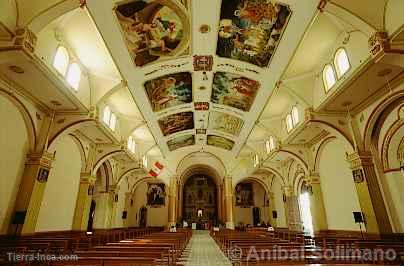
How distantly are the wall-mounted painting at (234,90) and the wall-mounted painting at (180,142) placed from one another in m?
7.59

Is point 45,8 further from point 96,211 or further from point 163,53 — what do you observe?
point 96,211

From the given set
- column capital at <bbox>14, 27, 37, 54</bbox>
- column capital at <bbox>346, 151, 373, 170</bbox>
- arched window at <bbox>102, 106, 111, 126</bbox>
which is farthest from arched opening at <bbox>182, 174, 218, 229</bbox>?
column capital at <bbox>14, 27, 37, 54</bbox>

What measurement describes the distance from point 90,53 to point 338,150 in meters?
13.2

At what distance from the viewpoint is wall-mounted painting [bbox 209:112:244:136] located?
1767cm

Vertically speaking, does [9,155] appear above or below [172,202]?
below

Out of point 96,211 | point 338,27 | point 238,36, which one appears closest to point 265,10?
point 238,36

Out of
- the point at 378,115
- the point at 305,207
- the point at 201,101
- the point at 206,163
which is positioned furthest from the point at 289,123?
the point at 206,163

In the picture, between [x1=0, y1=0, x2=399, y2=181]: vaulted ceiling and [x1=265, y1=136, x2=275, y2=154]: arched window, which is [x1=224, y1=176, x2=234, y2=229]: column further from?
[x1=0, y1=0, x2=399, y2=181]: vaulted ceiling

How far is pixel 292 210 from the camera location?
21156 mm

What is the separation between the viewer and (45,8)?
665 centimetres

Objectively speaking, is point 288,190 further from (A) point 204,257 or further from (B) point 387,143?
(A) point 204,257

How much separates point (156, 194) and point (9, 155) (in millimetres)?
22361

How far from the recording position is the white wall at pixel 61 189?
11438 millimetres

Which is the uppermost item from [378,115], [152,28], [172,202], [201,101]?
[201,101]
